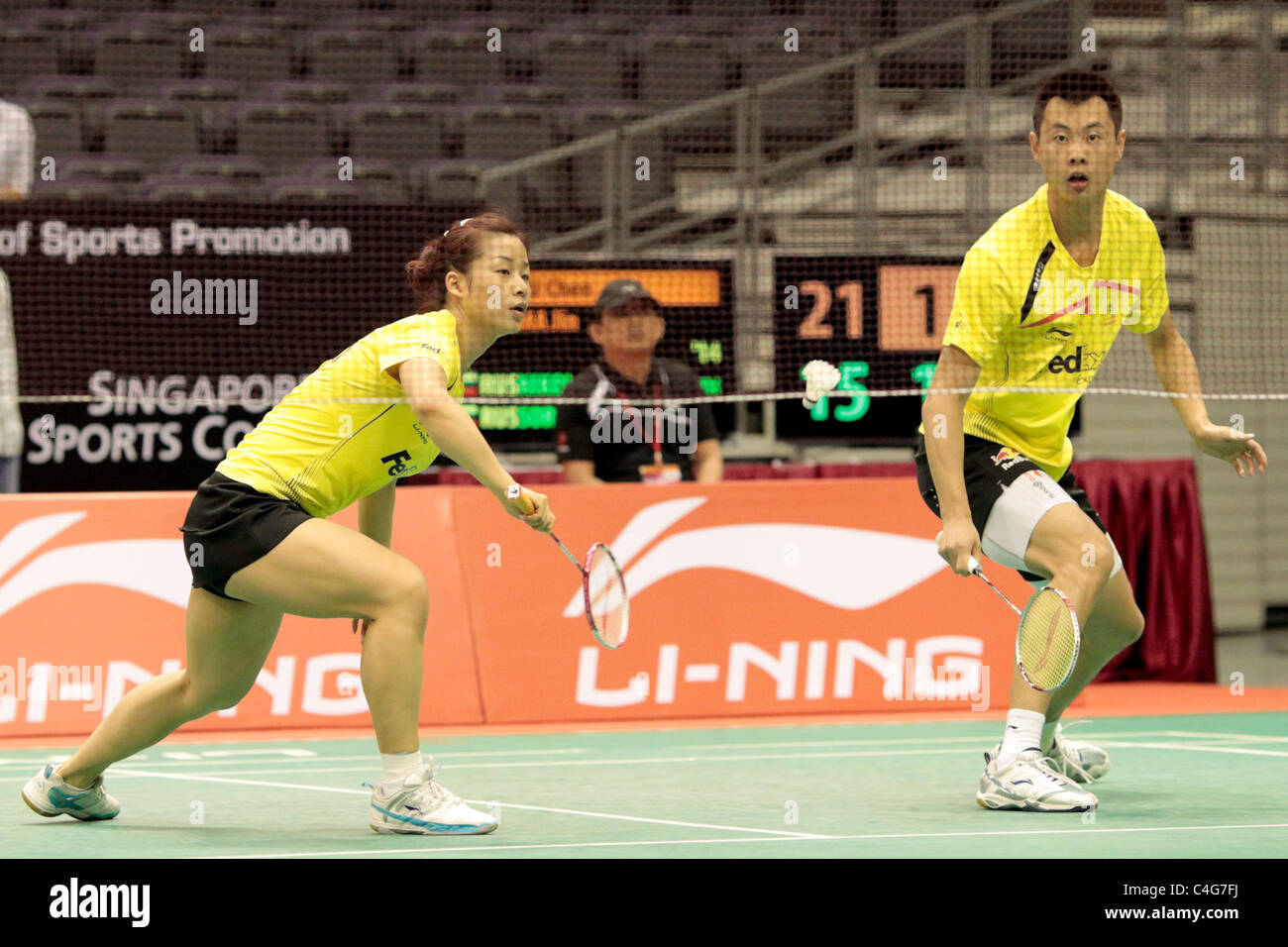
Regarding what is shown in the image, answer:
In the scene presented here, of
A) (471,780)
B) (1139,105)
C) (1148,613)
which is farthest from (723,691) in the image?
(1139,105)

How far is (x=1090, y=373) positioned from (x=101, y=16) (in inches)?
448

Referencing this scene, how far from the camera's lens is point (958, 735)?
7.56 meters

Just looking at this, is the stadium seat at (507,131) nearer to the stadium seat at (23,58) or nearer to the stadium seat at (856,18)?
the stadium seat at (856,18)

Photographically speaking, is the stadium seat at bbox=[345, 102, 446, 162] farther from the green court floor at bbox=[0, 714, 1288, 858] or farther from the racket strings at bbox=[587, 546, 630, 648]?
the racket strings at bbox=[587, 546, 630, 648]

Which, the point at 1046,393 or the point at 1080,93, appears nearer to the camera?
the point at 1080,93

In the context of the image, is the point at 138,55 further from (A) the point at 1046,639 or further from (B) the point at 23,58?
(A) the point at 1046,639

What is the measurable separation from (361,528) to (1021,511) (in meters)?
1.88

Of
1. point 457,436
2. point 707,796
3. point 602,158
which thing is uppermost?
point 602,158

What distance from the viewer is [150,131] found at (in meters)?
13.6

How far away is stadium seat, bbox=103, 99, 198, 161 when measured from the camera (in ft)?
44.4

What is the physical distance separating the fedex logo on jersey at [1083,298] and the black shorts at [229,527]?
217 cm

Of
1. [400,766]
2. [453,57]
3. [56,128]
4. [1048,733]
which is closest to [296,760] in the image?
[400,766]

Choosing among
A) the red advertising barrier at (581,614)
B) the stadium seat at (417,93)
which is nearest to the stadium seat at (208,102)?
the stadium seat at (417,93)

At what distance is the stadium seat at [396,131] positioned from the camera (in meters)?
13.9
